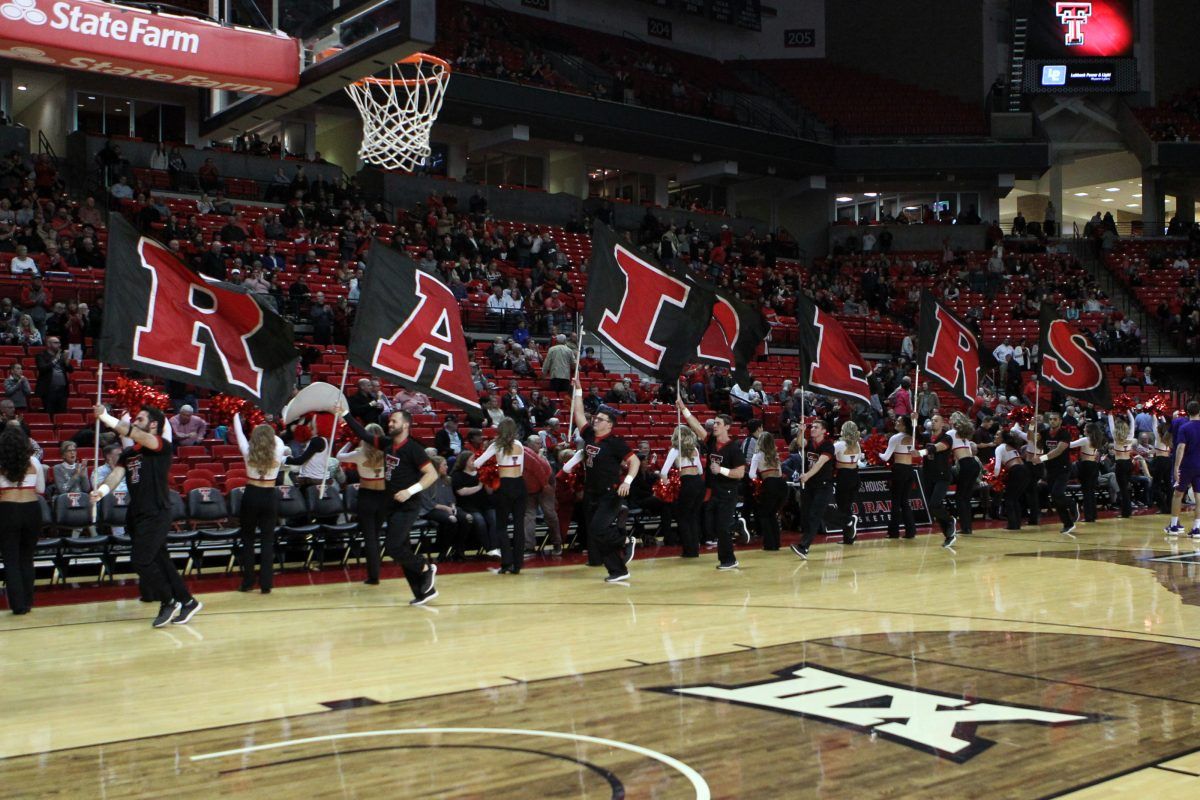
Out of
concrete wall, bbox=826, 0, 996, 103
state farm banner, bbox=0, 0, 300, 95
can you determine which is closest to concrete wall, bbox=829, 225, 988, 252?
concrete wall, bbox=826, 0, 996, 103

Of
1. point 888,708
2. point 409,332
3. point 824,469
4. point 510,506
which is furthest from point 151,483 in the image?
point 824,469

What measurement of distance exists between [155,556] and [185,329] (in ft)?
7.19

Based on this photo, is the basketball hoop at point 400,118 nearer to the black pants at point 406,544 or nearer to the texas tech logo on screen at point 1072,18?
the black pants at point 406,544

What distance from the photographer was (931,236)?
Result: 140 ft

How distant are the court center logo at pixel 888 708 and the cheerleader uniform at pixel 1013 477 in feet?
41.2

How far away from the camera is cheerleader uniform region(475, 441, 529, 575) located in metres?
13.4

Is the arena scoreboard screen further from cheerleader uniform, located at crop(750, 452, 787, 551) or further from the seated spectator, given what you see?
the seated spectator

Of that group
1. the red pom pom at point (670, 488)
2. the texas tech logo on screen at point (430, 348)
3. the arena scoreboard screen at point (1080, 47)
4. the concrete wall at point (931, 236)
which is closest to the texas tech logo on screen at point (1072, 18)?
the arena scoreboard screen at point (1080, 47)

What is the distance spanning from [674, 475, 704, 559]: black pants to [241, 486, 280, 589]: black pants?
16.3 feet

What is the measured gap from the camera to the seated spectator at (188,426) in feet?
52.9

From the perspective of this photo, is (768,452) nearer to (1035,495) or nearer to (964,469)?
(964,469)

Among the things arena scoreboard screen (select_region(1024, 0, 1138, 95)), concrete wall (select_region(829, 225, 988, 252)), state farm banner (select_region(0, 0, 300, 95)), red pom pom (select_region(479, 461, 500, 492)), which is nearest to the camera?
state farm banner (select_region(0, 0, 300, 95))

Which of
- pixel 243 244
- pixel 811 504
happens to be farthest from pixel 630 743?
pixel 243 244

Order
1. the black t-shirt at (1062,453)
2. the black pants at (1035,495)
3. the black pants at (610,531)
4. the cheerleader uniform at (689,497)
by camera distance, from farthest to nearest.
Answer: the black pants at (1035,495)
the black t-shirt at (1062,453)
the cheerleader uniform at (689,497)
the black pants at (610,531)
